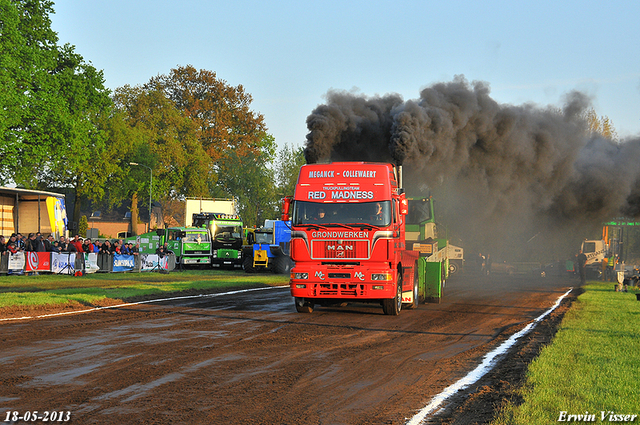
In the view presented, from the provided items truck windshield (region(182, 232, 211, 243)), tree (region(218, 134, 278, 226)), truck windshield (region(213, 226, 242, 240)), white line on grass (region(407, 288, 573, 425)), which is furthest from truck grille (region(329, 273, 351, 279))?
→ tree (region(218, 134, 278, 226))

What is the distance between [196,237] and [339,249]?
83.9 ft

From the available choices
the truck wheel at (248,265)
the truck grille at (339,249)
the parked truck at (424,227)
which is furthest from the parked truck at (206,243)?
the truck grille at (339,249)

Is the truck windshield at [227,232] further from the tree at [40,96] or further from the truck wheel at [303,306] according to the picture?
the truck wheel at [303,306]

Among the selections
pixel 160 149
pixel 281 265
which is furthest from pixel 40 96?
pixel 160 149

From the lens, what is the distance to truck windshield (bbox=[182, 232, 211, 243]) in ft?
131

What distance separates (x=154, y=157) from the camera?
63406 mm

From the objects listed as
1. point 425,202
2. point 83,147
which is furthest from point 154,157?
point 425,202

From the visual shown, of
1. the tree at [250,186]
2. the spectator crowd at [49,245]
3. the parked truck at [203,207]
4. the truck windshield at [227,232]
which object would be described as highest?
the tree at [250,186]

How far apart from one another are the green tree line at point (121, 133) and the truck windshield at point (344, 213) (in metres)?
27.8

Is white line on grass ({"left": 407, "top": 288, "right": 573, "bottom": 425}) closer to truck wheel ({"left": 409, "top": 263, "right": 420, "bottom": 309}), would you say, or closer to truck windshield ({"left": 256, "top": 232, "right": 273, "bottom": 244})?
truck wheel ({"left": 409, "top": 263, "right": 420, "bottom": 309})

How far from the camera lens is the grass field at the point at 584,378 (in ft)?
21.7

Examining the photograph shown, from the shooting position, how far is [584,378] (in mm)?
8500

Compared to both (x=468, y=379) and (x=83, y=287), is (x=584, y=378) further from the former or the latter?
(x=83, y=287)

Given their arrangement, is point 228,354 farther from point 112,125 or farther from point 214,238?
point 112,125
